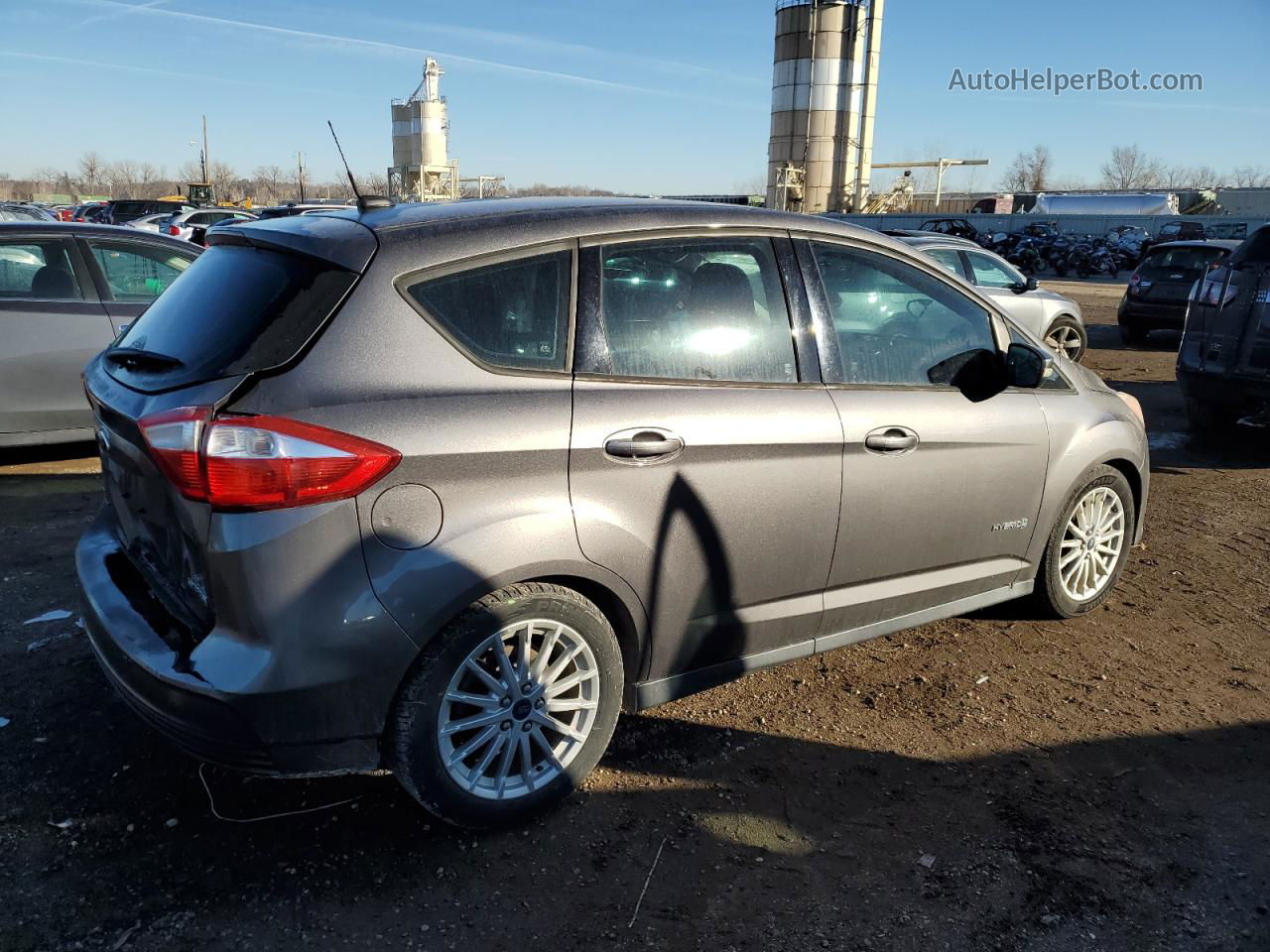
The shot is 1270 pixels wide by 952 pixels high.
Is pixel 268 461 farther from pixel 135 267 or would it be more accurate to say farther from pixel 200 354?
pixel 135 267

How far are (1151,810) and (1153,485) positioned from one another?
4.58m

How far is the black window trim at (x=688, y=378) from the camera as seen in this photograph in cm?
287

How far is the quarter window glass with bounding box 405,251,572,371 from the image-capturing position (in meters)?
2.67

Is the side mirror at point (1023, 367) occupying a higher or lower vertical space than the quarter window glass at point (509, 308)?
lower

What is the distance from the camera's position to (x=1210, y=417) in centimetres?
843

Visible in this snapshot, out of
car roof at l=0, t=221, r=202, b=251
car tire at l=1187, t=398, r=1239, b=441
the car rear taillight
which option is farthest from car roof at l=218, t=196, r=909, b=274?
car tire at l=1187, t=398, r=1239, b=441

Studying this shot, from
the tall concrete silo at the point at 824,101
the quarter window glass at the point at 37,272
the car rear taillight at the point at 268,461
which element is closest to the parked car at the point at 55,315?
the quarter window glass at the point at 37,272

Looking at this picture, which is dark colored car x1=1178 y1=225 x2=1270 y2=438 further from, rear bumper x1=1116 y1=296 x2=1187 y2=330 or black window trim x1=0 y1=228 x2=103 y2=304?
black window trim x1=0 y1=228 x2=103 y2=304

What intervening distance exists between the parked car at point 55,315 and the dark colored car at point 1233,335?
8126 millimetres

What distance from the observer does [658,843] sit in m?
2.85

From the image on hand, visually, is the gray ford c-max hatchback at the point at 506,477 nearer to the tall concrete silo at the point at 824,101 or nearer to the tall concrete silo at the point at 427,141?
the tall concrete silo at the point at 824,101

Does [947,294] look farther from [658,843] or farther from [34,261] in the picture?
[34,261]

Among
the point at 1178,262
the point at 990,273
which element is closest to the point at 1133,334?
the point at 1178,262

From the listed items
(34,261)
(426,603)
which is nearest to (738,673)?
(426,603)
